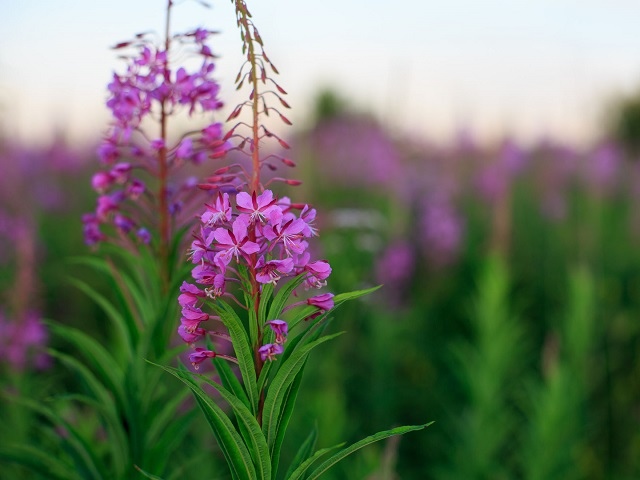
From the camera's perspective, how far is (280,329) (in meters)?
1.22

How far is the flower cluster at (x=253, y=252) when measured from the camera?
3.97 ft

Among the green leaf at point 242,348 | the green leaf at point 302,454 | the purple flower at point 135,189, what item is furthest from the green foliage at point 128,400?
the green leaf at point 242,348

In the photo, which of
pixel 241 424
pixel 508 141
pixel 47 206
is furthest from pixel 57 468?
pixel 47 206

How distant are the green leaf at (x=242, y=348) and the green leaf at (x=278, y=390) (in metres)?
0.03

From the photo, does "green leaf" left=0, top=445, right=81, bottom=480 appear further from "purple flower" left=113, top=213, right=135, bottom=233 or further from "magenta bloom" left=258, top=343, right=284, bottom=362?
"magenta bloom" left=258, top=343, right=284, bottom=362

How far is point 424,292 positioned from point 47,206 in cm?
440

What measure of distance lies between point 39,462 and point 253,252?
0.96 m

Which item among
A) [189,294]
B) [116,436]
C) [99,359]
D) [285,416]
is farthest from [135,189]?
[285,416]

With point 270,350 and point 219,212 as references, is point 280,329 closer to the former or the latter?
point 270,350

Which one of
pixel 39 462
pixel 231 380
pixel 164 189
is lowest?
pixel 39 462

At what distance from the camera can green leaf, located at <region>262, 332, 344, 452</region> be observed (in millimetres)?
1250

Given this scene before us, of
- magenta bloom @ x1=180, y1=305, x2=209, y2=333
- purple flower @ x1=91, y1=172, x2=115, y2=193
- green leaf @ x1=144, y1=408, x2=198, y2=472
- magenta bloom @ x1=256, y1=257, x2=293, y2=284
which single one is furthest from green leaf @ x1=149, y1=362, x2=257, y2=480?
purple flower @ x1=91, y1=172, x2=115, y2=193

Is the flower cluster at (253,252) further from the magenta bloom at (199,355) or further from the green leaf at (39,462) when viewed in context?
the green leaf at (39,462)

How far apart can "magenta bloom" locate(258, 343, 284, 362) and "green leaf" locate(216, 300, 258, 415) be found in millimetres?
34
